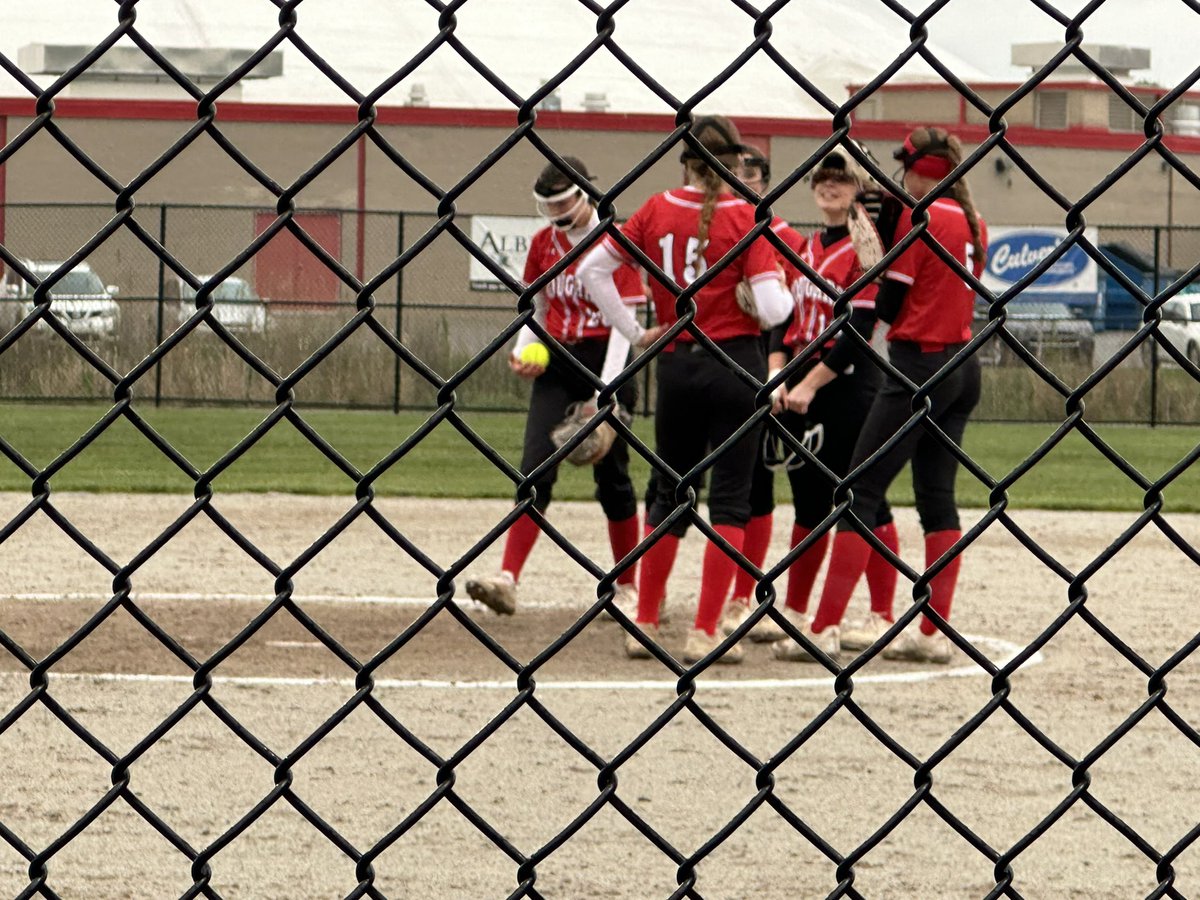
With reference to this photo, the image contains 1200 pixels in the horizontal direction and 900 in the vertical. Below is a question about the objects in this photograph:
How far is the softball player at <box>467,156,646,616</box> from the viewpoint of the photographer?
23.9ft

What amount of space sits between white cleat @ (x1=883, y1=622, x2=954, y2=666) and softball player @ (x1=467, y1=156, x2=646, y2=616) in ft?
3.80

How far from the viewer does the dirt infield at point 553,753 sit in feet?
14.8

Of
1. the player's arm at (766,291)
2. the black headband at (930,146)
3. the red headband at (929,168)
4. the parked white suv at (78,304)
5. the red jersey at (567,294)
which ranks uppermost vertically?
the black headband at (930,146)

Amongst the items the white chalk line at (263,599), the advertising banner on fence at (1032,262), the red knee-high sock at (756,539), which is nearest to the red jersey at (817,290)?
the red knee-high sock at (756,539)

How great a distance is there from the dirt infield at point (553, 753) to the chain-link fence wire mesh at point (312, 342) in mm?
12129

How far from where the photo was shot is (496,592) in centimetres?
781

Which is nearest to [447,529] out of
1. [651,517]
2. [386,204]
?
[651,517]

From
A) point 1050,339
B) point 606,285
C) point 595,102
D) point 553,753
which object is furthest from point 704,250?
point 595,102

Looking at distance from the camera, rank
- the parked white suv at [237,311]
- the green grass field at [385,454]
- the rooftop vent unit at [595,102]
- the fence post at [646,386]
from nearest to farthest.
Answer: the green grass field at [385,454]
the fence post at [646,386]
the parked white suv at [237,311]
the rooftop vent unit at [595,102]

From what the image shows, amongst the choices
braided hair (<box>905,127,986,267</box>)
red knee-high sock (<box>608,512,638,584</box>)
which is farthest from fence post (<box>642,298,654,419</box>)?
braided hair (<box>905,127,986,267</box>)

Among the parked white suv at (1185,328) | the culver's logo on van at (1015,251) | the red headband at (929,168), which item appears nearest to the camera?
the red headband at (929,168)

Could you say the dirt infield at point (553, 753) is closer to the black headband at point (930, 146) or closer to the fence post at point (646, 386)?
the black headband at point (930, 146)

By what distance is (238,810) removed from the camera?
4.94 metres

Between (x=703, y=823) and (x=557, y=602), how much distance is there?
3.69 metres
